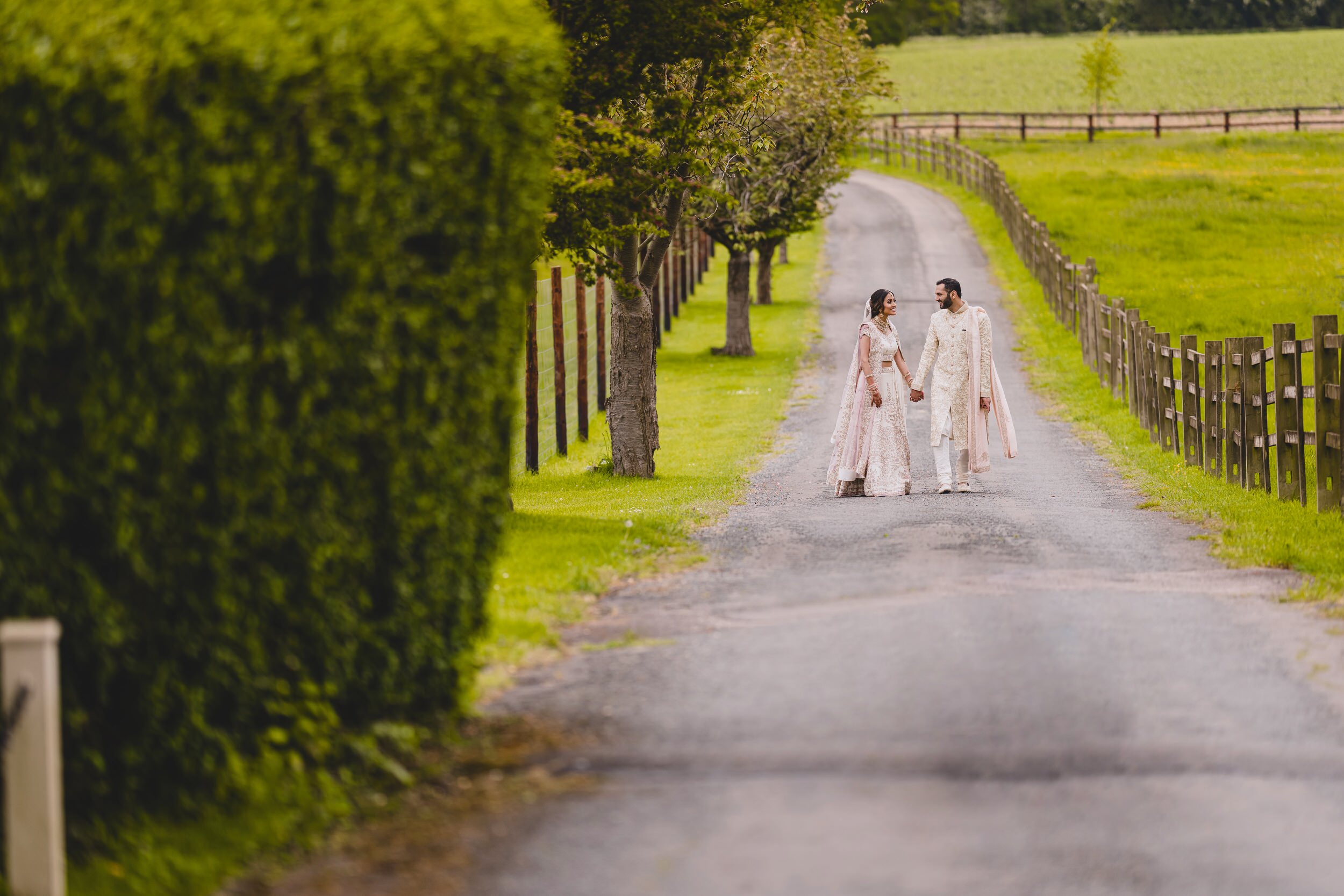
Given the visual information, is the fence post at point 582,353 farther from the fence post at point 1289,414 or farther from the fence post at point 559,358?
the fence post at point 1289,414

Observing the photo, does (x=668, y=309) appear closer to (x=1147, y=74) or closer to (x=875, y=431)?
(x=875, y=431)

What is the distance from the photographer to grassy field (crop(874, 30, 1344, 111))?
78.1m

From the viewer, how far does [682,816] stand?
16.2 feet

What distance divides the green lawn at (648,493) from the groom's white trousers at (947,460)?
1.83 m

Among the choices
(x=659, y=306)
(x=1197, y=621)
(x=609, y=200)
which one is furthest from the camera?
(x=659, y=306)

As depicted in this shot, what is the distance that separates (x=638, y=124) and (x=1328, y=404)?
19.5ft

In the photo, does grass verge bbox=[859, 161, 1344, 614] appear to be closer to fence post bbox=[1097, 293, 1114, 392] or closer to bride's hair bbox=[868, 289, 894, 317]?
fence post bbox=[1097, 293, 1114, 392]

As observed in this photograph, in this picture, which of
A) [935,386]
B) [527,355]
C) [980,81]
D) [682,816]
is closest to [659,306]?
[527,355]

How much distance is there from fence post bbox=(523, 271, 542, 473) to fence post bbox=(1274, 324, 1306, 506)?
292 inches

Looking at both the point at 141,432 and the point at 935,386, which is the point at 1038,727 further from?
Result: the point at 935,386

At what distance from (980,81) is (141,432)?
88.0m

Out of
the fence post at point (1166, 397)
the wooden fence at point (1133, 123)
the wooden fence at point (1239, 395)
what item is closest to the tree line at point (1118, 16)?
the wooden fence at point (1133, 123)

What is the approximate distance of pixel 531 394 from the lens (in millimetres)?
16594

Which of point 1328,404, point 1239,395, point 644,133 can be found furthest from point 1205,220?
point 1328,404
